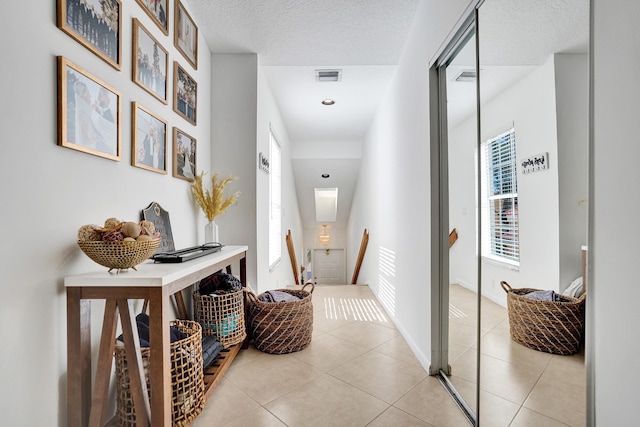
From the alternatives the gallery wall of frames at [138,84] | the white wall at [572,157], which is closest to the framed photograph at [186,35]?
the gallery wall of frames at [138,84]

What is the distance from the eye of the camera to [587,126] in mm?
848

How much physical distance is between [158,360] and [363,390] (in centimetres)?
122

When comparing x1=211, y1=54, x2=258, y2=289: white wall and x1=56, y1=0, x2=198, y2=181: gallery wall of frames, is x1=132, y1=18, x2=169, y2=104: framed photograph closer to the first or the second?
x1=56, y1=0, x2=198, y2=181: gallery wall of frames

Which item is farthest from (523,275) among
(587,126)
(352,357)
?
(352,357)

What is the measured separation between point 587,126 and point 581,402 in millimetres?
773

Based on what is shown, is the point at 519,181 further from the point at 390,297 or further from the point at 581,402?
the point at 390,297

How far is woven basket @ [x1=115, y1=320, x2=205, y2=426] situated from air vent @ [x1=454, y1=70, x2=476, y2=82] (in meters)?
2.00

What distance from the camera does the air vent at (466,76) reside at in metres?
1.63

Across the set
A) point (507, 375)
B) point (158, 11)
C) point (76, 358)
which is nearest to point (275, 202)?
point (158, 11)

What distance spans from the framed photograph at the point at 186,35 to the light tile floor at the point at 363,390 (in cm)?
229

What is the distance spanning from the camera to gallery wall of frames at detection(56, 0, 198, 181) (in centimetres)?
122

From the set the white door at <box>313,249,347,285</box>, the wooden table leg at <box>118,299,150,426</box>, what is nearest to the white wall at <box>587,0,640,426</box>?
the wooden table leg at <box>118,299,150,426</box>

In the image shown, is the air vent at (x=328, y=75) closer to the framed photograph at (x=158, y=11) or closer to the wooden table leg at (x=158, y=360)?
the framed photograph at (x=158, y=11)

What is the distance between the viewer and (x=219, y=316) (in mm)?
2135
